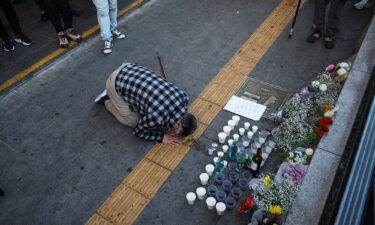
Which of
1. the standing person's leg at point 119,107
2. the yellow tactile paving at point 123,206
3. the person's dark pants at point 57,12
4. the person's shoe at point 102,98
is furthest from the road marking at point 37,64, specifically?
the yellow tactile paving at point 123,206

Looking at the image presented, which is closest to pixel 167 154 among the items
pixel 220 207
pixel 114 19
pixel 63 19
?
pixel 220 207

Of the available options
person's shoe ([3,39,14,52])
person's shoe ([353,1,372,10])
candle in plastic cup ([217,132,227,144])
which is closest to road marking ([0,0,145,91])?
person's shoe ([3,39,14,52])

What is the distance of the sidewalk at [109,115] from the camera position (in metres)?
4.18

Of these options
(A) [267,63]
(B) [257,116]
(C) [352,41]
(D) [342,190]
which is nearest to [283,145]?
(B) [257,116]

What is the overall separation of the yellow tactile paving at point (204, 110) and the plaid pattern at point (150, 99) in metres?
0.70

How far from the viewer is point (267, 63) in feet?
20.0

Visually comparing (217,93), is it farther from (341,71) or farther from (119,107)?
(341,71)

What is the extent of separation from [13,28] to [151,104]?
391 centimetres

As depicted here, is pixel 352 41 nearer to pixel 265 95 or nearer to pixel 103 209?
pixel 265 95

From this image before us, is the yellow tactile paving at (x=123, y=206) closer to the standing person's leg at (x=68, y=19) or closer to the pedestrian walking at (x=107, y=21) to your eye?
the pedestrian walking at (x=107, y=21)

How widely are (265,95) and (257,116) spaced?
0.54 m

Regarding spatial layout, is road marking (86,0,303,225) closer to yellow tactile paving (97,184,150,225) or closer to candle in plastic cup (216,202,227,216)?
yellow tactile paving (97,184,150,225)

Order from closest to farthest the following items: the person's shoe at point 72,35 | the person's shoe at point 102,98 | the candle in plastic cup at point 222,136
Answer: the candle in plastic cup at point 222,136 < the person's shoe at point 102,98 < the person's shoe at point 72,35

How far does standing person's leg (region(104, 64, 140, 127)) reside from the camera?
15.6ft
